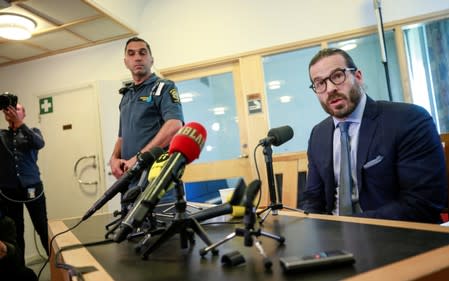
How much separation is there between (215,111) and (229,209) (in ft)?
9.05

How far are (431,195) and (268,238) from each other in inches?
22.7

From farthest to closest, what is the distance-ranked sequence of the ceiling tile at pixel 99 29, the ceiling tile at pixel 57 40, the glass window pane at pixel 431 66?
the ceiling tile at pixel 57 40, the ceiling tile at pixel 99 29, the glass window pane at pixel 431 66

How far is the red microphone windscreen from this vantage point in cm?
67

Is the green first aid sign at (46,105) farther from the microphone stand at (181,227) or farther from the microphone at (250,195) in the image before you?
the microphone at (250,195)

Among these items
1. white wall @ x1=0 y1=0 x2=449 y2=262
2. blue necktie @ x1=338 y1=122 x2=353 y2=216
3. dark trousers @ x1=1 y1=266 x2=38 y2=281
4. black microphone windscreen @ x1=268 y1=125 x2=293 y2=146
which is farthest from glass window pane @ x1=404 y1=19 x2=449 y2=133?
dark trousers @ x1=1 y1=266 x2=38 y2=281

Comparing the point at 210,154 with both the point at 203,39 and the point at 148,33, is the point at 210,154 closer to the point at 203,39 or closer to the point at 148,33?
the point at 203,39

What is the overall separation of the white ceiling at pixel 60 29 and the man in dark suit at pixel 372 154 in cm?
252

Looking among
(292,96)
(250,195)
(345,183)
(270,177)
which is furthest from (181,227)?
(292,96)

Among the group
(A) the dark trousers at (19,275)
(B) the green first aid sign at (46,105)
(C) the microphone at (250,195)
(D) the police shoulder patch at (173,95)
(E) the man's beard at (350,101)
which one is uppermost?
(B) the green first aid sign at (46,105)

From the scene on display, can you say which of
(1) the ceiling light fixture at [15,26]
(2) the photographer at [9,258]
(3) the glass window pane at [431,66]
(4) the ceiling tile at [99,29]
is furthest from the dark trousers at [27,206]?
(3) the glass window pane at [431,66]

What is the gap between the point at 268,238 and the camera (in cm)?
72

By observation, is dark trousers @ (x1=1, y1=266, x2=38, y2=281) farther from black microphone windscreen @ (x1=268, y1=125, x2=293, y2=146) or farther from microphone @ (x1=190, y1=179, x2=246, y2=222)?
black microphone windscreen @ (x1=268, y1=125, x2=293, y2=146)

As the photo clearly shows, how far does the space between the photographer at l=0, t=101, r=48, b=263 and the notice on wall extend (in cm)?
196

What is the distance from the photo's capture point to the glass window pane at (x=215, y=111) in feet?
11.5
